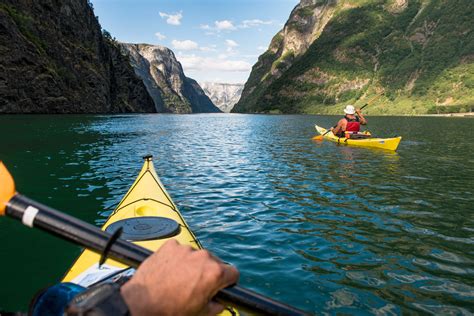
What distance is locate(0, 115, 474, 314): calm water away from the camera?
5992 mm

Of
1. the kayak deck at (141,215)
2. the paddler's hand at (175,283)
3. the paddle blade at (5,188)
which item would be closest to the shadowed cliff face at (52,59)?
the kayak deck at (141,215)

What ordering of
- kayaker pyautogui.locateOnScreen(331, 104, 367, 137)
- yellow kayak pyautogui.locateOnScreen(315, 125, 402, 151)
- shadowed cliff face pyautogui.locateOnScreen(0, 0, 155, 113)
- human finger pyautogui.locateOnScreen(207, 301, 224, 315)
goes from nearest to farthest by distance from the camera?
human finger pyautogui.locateOnScreen(207, 301, 224, 315)
yellow kayak pyautogui.locateOnScreen(315, 125, 402, 151)
kayaker pyautogui.locateOnScreen(331, 104, 367, 137)
shadowed cliff face pyautogui.locateOnScreen(0, 0, 155, 113)

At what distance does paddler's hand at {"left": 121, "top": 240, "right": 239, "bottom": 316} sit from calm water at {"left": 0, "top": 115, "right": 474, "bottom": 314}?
404 cm

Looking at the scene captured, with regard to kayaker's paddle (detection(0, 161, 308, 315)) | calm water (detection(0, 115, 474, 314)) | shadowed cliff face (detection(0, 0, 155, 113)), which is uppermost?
shadowed cliff face (detection(0, 0, 155, 113))

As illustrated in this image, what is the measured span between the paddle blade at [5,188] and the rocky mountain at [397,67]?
12943cm

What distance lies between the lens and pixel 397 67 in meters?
164

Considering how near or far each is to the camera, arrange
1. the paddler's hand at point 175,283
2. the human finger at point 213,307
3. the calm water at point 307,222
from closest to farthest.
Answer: the paddler's hand at point 175,283, the human finger at point 213,307, the calm water at point 307,222

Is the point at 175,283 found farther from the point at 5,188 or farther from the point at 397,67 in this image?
the point at 397,67

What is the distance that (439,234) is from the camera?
8.38m

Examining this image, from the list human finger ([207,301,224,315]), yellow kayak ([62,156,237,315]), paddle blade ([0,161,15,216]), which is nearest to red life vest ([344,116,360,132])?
yellow kayak ([62,156,237,315])

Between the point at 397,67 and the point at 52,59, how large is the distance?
14707 centimetres

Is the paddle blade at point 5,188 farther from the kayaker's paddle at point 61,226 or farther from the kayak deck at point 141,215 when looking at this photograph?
the kayak deck at point 141,215

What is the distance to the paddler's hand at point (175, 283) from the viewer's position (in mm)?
1883

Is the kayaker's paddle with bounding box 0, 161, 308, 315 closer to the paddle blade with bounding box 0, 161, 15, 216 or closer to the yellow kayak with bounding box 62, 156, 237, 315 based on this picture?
the paddle blade with bounding box 0, 161, 15, 216
